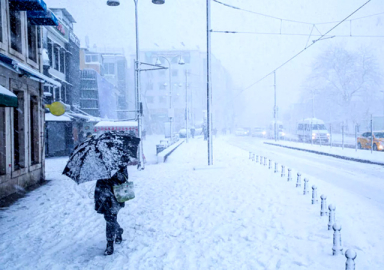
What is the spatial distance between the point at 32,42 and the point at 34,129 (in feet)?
10.5

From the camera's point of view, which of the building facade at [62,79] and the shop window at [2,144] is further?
the building facade at [62,79]

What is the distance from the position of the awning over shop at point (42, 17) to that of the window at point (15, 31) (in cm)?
48

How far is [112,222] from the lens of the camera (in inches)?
190

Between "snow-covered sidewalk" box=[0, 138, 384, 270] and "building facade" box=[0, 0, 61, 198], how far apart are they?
116 centimetres

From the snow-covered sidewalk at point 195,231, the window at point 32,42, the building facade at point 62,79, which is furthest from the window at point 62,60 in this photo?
the snow-covered sidewalk at point 195,231

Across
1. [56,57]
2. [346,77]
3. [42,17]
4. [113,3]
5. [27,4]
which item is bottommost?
[42,17]

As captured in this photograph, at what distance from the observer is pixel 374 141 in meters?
22.8

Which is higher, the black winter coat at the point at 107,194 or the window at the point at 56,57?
the window at the point at 56,57

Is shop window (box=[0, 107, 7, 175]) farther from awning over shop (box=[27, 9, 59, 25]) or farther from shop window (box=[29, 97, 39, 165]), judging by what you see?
awning over shop (box=[27, 9, 59, 25])

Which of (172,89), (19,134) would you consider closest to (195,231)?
(19,134)

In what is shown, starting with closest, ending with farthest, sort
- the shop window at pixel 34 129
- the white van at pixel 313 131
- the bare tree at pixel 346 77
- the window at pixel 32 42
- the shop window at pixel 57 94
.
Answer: the window at pixel 32 42, the shop window at pixel 34 129, the shop window at pixel 57 94, the white van at pixel 313 131, the bare tree at pixel 346 77

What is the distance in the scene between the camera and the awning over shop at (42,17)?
33.4 ft

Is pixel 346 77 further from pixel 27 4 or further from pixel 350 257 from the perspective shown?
pixel 350 257

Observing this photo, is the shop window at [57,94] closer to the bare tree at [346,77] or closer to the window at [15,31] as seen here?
the window at [15,31]
